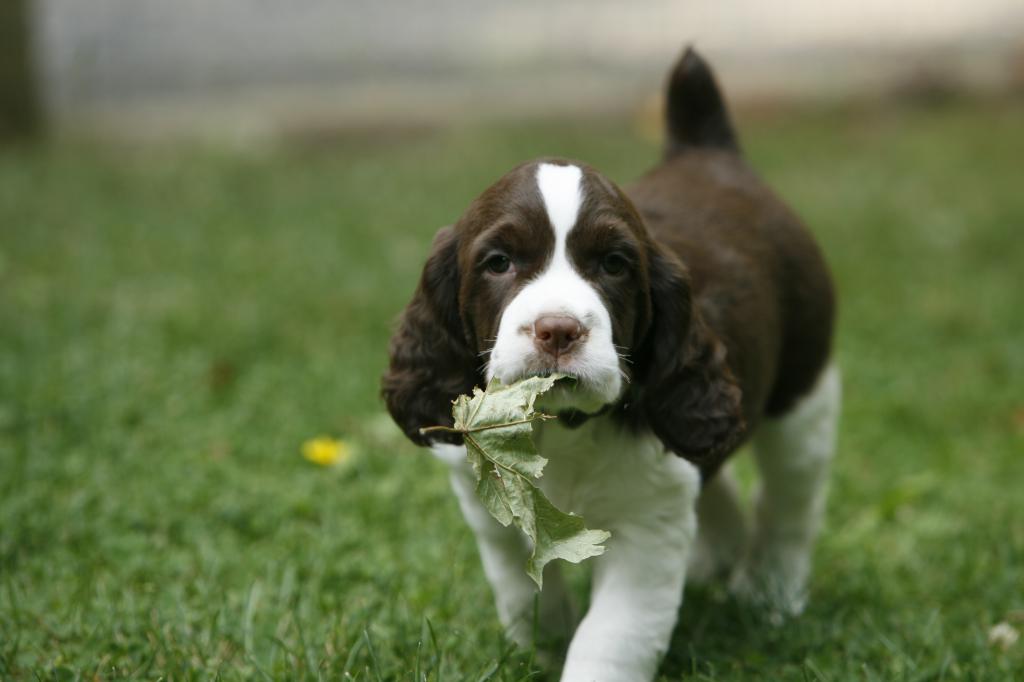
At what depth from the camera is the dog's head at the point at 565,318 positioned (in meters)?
2.68

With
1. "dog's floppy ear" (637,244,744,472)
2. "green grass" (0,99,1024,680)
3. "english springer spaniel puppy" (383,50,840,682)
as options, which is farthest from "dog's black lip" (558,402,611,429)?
"green grass" (0,99,1024,680)

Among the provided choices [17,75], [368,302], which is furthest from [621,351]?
[17,75]

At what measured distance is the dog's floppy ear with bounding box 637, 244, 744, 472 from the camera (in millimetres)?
3090

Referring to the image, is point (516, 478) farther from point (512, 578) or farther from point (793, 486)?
point (793, 486)

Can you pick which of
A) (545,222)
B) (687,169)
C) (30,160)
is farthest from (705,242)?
(30,160)

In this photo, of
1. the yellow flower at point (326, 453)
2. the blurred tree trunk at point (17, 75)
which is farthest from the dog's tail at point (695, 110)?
the blurred tree trunk at point (17, 75)

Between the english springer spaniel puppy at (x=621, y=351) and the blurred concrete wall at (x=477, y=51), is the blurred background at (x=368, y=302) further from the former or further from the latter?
the english springer spaniel puppy at (x=621, y=351)

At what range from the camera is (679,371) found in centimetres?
311

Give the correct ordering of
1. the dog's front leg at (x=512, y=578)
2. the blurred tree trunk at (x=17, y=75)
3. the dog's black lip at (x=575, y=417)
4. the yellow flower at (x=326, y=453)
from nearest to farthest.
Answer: the dog's black lip at (x=575, y=417)
the dog's front leg at (x=512, y=578)
the yellow flower at (x=326, y=453)
the blurred tree trunk at (x=17, y=75)

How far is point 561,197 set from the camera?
2.85 metres

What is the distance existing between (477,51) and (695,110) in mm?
10302

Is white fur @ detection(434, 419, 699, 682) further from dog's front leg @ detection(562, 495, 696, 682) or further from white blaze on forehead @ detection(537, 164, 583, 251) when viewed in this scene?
white blaze on forehead @ detection(537, 164, 583, 251)

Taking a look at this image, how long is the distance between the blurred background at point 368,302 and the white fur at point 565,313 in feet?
2.58

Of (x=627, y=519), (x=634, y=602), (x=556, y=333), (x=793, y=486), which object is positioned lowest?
(x=793, y=486)
